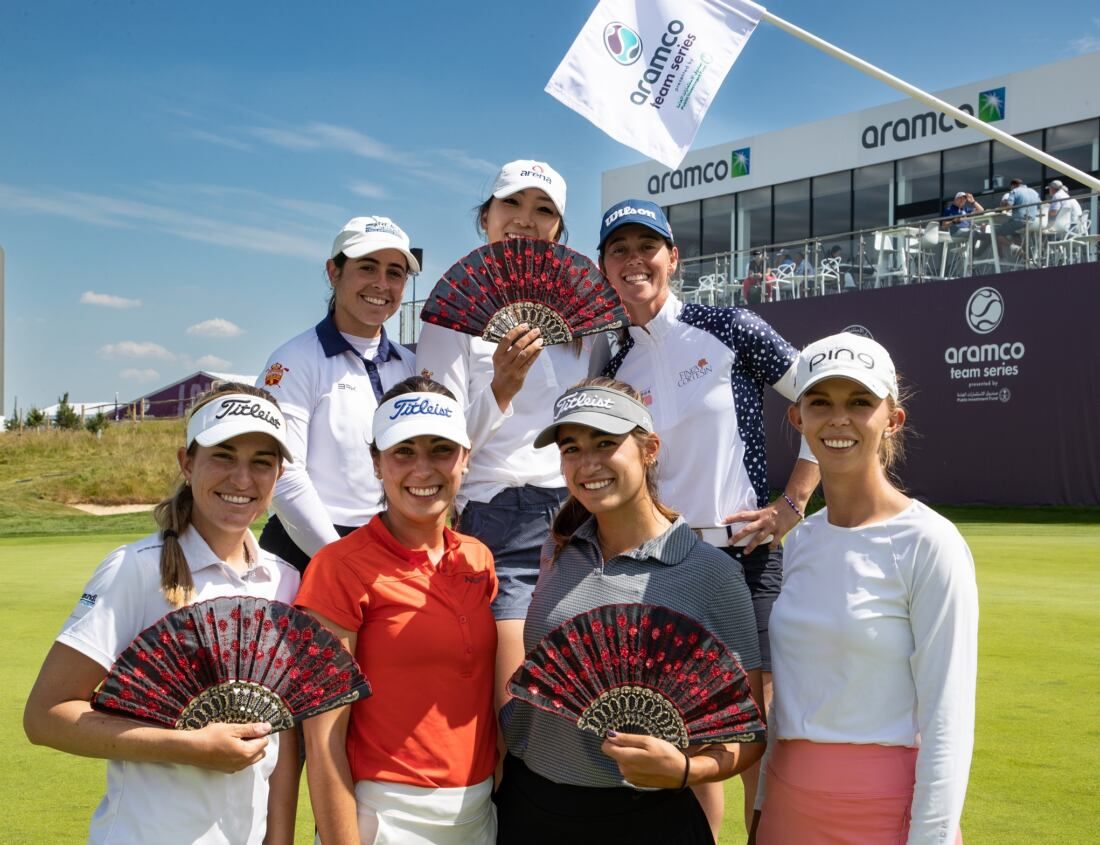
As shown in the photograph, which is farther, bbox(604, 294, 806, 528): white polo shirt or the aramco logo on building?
the aramco logo on building

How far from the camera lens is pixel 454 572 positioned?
116 inches

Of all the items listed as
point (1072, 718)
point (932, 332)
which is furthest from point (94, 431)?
point (1072, 718)

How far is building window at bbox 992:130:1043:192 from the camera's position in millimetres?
27984

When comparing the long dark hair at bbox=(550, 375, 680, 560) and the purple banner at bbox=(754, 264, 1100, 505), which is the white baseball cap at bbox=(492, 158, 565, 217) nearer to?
the long dark hair at bbox=(550, 375, 680, 560)

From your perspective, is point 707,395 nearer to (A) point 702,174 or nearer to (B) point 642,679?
(B) point 642,679

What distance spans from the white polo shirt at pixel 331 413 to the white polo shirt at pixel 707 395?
898mm

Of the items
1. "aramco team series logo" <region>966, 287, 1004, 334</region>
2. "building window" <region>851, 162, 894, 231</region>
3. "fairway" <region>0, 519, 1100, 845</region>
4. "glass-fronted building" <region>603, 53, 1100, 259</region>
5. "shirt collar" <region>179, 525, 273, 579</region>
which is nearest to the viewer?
"shirt collar" <region>179, 525, 273, 579</region>

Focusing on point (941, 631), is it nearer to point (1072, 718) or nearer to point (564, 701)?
point (564, 701)

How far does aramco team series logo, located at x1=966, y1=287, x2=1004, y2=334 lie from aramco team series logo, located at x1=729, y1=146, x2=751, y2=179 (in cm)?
1480

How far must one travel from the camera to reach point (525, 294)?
11.3 ft

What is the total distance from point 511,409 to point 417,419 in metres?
0.59

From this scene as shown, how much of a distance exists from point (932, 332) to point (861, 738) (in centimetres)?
1994

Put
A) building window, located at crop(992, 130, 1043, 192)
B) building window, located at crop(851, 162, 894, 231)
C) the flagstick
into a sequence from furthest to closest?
1. building window, located at crop(851, 162, 894, 231)
2. building window, located at crop(992, 130, 1043, 192)
3. the flagstick

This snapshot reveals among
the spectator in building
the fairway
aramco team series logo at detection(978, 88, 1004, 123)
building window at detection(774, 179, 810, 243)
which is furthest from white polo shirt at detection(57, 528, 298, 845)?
building window at detection(774, 179, 810, 243)
